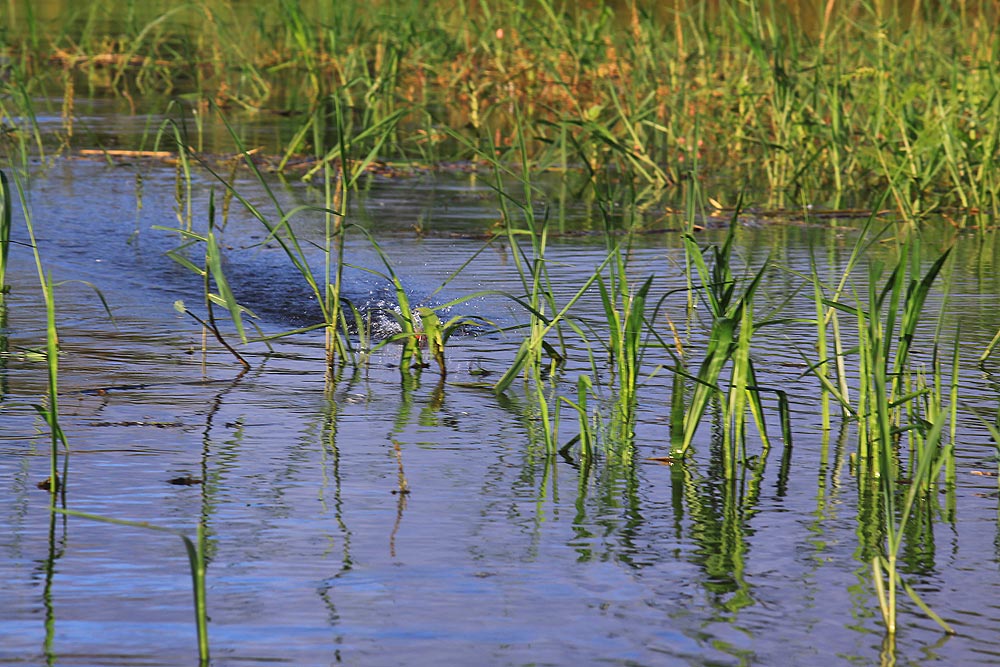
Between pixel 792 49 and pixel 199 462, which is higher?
pixel 792 49

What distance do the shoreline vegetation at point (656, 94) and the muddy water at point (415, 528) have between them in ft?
2.79

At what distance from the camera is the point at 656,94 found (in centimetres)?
798

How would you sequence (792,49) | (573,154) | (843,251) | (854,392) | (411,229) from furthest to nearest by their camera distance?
(573,154)
(792,49)
(411,229)
(843,251)
(854,392)

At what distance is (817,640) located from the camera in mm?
2293

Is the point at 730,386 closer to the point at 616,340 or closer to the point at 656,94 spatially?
the point at 616,340

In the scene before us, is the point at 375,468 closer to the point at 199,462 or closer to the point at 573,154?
the point at 199,462

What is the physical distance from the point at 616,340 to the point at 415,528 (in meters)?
0.91

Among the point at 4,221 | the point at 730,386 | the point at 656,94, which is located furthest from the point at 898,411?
the point at 656,94

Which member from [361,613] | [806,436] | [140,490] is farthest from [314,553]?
[806,436]

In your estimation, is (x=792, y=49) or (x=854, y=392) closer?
(x=854, y=392)

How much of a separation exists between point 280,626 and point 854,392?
195 centimetres

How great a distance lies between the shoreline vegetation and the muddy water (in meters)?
0.85

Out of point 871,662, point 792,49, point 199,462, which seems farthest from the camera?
point 792,49

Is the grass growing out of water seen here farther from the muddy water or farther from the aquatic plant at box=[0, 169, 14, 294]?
the aquatic plant at box=[0, 169, 14, 294]
